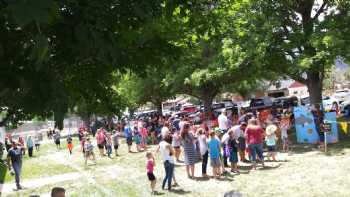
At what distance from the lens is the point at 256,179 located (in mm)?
14297

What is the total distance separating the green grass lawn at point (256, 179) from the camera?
12.7 metres

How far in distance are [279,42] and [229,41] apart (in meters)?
2.35

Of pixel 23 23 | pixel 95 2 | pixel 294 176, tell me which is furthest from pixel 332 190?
pixel 23 23

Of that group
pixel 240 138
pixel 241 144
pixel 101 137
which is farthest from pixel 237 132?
pixel 101 137

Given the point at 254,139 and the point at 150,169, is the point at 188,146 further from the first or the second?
the point at 254,139

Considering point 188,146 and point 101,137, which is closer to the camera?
point 188,146

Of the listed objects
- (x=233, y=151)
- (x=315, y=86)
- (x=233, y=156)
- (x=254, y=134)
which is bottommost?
(x=233, y=156)

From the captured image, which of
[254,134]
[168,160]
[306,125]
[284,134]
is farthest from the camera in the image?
[306,125]

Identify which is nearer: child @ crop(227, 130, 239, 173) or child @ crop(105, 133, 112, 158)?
child @ crop(227, 130, 239, 173)

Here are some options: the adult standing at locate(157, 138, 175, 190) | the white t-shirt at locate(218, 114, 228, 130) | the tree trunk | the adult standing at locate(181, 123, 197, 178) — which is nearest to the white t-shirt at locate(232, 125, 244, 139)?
the adult standing at locate(181, 123, 197, 178)

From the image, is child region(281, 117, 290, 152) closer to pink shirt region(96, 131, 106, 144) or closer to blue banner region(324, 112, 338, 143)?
blue banner region(324, 112, 338, 143)

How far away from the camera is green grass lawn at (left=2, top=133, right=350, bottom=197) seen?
12703 millimetres

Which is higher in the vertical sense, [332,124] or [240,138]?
[332,124]

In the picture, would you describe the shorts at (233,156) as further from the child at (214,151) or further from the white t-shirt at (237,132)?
the white t-shirt at (237,132)
